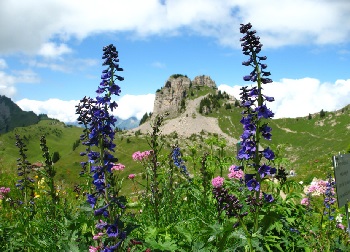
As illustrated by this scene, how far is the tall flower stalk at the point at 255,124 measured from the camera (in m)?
4.68

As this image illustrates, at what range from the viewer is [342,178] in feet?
23.1

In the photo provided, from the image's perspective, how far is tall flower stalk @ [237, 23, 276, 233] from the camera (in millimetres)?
4684

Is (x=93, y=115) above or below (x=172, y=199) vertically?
above

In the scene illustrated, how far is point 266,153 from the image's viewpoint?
188 inches

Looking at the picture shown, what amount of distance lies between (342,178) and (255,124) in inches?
136

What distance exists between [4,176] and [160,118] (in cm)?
1324

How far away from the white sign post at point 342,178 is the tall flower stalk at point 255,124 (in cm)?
277

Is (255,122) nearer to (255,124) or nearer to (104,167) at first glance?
(255,124)

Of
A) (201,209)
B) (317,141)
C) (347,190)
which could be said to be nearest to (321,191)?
(347,190)

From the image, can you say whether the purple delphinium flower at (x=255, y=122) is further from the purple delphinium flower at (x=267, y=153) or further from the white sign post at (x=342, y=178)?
the white sign post at (x=342, y=178)

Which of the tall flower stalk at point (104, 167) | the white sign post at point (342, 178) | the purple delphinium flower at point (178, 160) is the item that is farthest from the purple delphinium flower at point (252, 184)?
the purple delphinium flower at point (178, 160)

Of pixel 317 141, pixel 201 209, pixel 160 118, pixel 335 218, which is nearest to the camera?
pixel 160 118

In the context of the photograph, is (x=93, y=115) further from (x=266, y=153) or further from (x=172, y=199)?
(x=172, y=199)

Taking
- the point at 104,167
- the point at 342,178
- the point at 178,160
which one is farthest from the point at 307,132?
the point at 104,167
